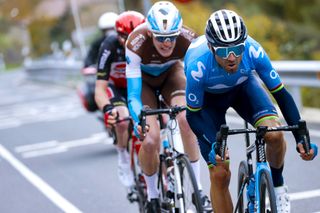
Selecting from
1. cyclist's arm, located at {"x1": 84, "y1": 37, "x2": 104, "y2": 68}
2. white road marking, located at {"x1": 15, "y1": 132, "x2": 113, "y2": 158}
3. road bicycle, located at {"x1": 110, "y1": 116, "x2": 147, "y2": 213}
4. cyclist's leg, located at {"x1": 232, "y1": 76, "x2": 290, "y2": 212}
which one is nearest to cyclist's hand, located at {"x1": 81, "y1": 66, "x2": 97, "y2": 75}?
cyclist's arm, located at {"x1": 84, "y1": 37, "x2": 104, "y2": 68}

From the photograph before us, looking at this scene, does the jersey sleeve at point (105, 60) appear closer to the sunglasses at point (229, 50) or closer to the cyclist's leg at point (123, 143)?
the cyclist's leg at point (123, 143)

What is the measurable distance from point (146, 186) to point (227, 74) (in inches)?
88.2

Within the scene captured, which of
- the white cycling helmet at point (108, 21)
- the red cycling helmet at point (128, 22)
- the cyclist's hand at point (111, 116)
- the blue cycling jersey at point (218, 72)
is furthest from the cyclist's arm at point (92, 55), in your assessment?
the blue cycling jersey at point (218, 72)

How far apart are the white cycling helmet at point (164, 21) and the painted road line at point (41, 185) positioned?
2.83 metres

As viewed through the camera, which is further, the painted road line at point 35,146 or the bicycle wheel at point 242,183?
the painted road line at point 35,146

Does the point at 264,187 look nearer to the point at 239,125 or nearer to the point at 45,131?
the point at 239,125

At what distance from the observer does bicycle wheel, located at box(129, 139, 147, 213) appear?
305 inches

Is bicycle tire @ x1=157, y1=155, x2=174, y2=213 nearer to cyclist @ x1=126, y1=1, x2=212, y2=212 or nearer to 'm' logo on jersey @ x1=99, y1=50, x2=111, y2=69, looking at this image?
cyclist @ x1=126, y1=1, x2=212, y2=212

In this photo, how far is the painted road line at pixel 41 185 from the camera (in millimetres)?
8958

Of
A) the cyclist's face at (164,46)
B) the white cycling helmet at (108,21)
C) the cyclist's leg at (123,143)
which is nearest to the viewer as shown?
the cyclist's face at (164,46)

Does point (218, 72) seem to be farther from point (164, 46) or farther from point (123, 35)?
point (123, 35)

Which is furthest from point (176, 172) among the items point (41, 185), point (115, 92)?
point (41, 185)

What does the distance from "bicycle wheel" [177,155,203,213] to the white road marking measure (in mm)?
7027

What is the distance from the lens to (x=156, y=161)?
7.14 meters
